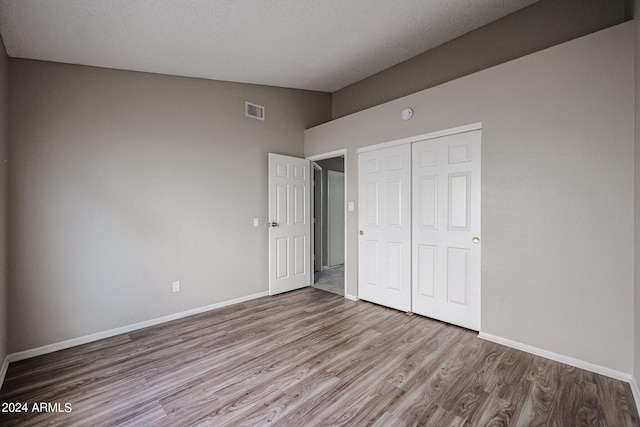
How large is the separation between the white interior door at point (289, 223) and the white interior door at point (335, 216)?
1.47 metres

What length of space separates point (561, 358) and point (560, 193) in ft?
4.33

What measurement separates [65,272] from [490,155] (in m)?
4.06

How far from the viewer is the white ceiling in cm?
209

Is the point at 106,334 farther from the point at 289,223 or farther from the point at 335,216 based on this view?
the point at 335,216

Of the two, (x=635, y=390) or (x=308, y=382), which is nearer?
(x=635, y=390)

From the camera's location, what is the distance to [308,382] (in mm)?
2021

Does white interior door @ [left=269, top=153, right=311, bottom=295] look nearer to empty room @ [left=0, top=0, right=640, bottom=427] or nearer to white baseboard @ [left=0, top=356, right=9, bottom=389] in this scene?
empty room @ [left=0, top=0, right=640, bottom=427]

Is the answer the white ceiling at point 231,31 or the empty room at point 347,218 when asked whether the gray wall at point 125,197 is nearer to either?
the empty room at point 347,218

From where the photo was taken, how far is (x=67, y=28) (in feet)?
7.06

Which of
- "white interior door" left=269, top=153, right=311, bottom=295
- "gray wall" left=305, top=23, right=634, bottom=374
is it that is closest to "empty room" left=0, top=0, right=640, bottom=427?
"gray wall" left=305, top=23, right=634, bottom=374

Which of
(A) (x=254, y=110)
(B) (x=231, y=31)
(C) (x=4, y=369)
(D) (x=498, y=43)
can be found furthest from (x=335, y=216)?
(C) (x=4, y=369)

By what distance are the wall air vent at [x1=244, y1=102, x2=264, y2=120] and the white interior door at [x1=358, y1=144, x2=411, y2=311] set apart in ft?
4.91

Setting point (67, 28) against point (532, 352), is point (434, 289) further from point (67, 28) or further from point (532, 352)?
point (67, 28)

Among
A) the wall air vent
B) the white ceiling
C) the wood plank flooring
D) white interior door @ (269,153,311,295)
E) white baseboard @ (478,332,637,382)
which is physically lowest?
the wood plank flooring
